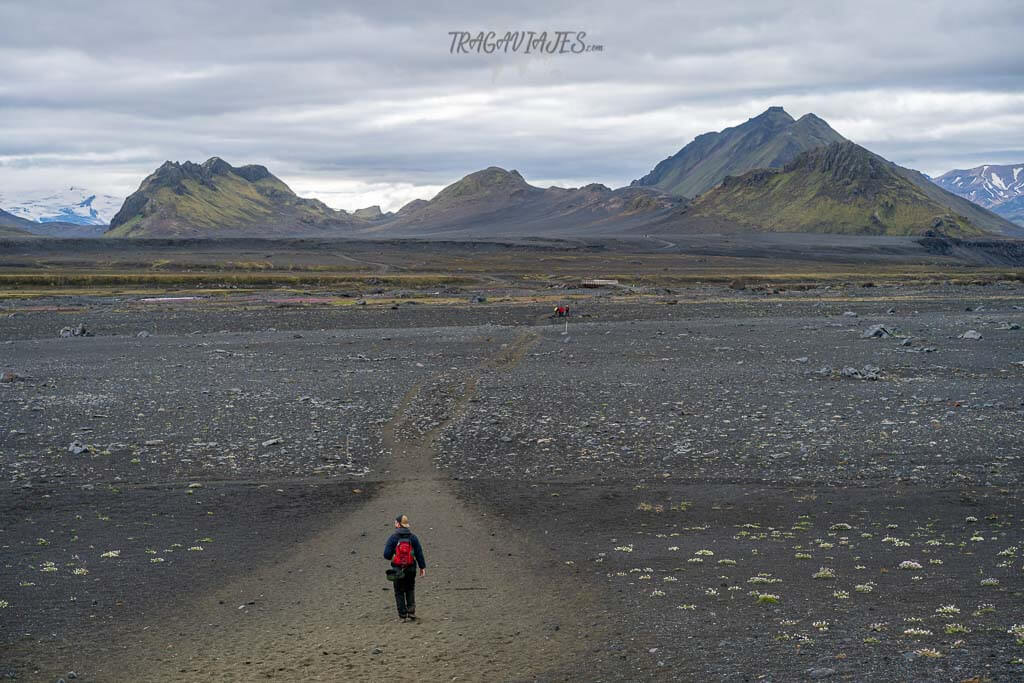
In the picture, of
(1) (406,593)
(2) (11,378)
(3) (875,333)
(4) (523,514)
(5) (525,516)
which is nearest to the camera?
(1) (406,593)

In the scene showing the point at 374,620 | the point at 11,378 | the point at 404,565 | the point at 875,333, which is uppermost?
the point at 875,333

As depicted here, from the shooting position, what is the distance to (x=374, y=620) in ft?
46.1

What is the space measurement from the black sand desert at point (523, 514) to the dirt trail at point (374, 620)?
6 centimetres

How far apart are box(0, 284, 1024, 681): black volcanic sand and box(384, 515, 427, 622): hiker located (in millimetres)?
370

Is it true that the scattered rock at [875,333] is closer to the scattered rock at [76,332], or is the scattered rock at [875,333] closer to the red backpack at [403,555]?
the red backpack at [403,555]

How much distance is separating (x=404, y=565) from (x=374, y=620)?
1042 mm

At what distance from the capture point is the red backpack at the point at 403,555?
13.8 meters

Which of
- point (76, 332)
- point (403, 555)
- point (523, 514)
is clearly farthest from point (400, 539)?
point (76, 332)

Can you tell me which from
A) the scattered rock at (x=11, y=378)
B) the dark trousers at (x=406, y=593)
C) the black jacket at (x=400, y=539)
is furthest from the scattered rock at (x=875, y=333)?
the dark trousers at (x=406, y=593)

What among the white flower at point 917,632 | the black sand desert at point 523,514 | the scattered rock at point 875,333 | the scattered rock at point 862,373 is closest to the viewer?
the white flower at point 917,632

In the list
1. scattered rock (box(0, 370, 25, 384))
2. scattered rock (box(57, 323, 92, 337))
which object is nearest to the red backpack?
scattered rock (box(0, 370, 25, 384))

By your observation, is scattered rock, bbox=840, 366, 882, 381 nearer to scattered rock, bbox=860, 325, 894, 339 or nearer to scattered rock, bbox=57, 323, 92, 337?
scattered rock, bbox=860, 325, 894, 339

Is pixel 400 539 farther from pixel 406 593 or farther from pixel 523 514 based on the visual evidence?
pixel 523 514

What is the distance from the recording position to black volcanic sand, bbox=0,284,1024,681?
1263cm
